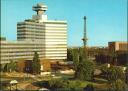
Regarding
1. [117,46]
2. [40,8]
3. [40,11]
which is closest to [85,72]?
[117,46]

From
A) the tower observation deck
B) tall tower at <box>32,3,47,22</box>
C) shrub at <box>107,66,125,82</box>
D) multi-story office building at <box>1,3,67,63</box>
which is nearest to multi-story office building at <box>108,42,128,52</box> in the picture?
multi-story office building at <box>1,3,67,63</box>

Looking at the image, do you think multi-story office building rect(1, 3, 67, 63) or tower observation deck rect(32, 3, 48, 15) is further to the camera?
tower observation deck rect(32, 3, 48, 15)

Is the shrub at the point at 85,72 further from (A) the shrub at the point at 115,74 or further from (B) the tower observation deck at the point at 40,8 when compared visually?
(B) the tower observation deck at the point at 40,8

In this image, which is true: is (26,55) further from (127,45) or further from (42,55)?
(127,45)

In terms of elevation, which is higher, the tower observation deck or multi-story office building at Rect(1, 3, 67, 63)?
the tower observation deck

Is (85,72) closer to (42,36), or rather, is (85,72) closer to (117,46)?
(42,36)

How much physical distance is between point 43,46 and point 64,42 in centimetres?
606

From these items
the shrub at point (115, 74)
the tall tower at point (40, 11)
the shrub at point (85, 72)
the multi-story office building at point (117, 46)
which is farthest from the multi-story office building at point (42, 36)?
the shrub at point (115, 74)

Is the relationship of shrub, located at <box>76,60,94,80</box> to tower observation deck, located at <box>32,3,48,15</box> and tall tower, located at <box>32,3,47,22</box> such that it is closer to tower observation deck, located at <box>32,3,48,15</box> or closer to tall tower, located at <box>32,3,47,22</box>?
tall tower, located at <box>32,3,47,22</box>

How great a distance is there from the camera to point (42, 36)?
70.9m

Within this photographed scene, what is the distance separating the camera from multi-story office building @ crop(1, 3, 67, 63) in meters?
64.3

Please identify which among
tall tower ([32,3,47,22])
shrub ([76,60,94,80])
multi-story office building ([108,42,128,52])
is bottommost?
shrub ([76,60,94,80])

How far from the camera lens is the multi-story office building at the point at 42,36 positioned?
211 feet

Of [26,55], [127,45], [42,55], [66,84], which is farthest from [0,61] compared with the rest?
[127,45]
